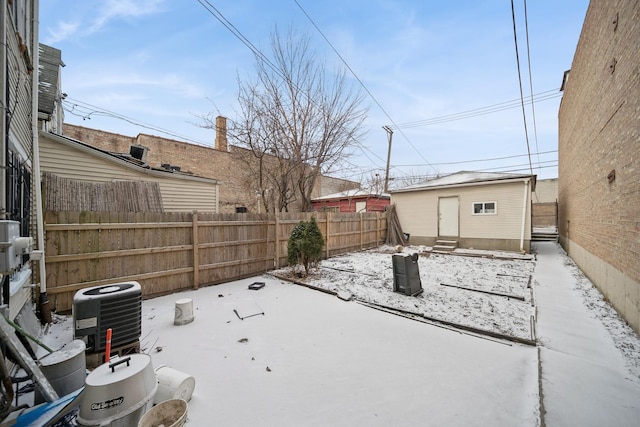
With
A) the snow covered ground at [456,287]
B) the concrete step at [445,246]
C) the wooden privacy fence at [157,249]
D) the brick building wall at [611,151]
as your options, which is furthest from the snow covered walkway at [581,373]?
the concrete step at [445,246]

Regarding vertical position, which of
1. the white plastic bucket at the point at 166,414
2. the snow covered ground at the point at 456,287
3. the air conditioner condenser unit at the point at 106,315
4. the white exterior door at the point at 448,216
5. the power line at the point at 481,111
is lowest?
the snow covered ground at the point at 456,287

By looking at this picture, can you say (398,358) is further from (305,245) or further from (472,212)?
(472,212)

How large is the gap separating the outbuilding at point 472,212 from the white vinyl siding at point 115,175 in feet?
30.8

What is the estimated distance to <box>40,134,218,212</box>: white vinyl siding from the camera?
5699mm

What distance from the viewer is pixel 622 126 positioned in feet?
13.7

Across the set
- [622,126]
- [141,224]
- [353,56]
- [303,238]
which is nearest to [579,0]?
[622,126]

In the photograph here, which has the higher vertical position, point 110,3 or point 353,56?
point 353,56

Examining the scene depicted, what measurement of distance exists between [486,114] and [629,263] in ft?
51.5

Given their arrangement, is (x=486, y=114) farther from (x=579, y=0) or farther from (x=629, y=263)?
(x=629, y=263)

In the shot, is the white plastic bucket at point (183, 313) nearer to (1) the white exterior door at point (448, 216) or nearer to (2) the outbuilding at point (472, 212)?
(2) the outbuilding at point (472, 212)

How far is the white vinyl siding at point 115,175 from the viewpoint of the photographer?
224 inches

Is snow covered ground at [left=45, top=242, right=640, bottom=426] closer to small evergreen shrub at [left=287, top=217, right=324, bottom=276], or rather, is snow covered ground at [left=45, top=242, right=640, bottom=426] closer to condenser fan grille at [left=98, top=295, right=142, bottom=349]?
condenser fan grille at [left=98, top=295, right=142, bottom=349]

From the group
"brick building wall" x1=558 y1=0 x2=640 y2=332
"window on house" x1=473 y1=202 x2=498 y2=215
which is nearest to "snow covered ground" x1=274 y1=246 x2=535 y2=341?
"brick building wall" x1=558 y1=0 x2=640 y2=332

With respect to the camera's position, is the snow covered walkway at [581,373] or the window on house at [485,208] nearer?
the snow covered walkway at [581,373]
